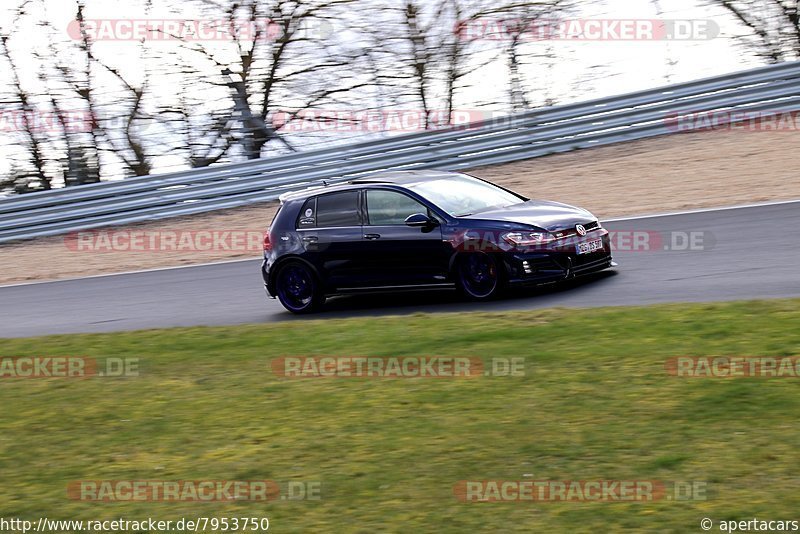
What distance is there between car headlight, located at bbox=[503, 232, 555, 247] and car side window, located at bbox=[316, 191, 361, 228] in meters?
1.94

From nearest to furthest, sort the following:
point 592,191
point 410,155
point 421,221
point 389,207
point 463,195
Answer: point 421,221 < point 389,207 < point 463,195 < point 592,191 < point 410,155

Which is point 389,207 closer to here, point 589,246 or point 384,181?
point 384,181

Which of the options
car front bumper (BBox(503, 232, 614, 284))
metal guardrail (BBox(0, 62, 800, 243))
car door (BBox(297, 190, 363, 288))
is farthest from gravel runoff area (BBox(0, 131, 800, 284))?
car front bumper (BBox(503, 232, 614, 284))

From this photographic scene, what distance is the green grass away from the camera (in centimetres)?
547

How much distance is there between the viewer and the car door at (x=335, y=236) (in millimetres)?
11711

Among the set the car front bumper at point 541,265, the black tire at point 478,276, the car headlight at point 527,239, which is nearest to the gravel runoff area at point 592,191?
the car front bumper at point 541,265

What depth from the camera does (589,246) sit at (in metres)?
11.0

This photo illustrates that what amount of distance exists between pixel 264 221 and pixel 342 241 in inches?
301

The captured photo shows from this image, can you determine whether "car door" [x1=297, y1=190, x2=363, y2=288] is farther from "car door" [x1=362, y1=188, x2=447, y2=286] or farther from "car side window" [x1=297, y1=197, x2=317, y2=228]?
"car door" [x1=362, y1=188, x2=447, y2=286]

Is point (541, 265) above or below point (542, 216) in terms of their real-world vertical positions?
below

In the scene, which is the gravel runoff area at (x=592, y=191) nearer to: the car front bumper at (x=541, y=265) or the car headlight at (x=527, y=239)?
the car front bumper at (x=541, y=265)

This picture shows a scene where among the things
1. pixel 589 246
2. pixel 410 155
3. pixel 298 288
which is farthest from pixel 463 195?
pixel 410 155

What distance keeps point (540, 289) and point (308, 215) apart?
282cm

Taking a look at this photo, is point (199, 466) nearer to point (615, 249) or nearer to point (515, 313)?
point (515, 313)
